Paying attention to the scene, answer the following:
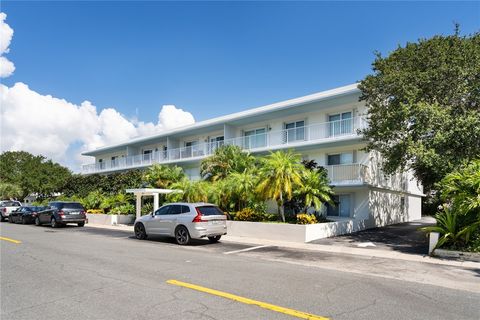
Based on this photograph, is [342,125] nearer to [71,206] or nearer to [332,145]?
[332,145]

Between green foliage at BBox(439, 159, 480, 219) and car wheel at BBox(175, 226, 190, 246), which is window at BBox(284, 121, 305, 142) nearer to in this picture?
car wheel at BBox(175, 226, 190, 246)

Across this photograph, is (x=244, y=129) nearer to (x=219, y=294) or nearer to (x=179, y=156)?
(x=179, y=156)

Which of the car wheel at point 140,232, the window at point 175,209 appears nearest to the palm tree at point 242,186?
the window at point 175,209

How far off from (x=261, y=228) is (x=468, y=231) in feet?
28.6

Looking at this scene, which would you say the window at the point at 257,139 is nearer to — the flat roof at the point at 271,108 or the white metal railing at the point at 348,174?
the flat roof at the point at 271,108

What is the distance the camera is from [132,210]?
1091 inches

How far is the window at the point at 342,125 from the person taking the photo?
2365 centimetres

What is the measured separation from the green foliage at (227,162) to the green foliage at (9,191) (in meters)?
45.5

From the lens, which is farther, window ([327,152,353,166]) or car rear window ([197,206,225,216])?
window ([327,152,353,166])

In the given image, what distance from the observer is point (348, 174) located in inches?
872

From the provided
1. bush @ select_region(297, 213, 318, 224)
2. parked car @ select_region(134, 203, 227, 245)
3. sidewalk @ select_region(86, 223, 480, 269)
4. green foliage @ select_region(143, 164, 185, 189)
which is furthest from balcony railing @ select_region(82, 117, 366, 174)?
parked car @ select_region(134, 203, 227, 245)

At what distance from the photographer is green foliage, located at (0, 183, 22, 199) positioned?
54.7 meters

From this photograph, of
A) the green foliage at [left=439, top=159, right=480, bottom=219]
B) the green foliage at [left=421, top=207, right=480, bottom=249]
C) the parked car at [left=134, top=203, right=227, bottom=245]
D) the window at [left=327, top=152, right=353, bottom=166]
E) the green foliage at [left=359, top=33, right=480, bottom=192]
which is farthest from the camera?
the window at [left=327, top=152, right=353, bottom=166]

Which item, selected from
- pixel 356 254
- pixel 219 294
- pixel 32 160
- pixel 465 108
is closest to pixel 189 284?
pixel 219 294
